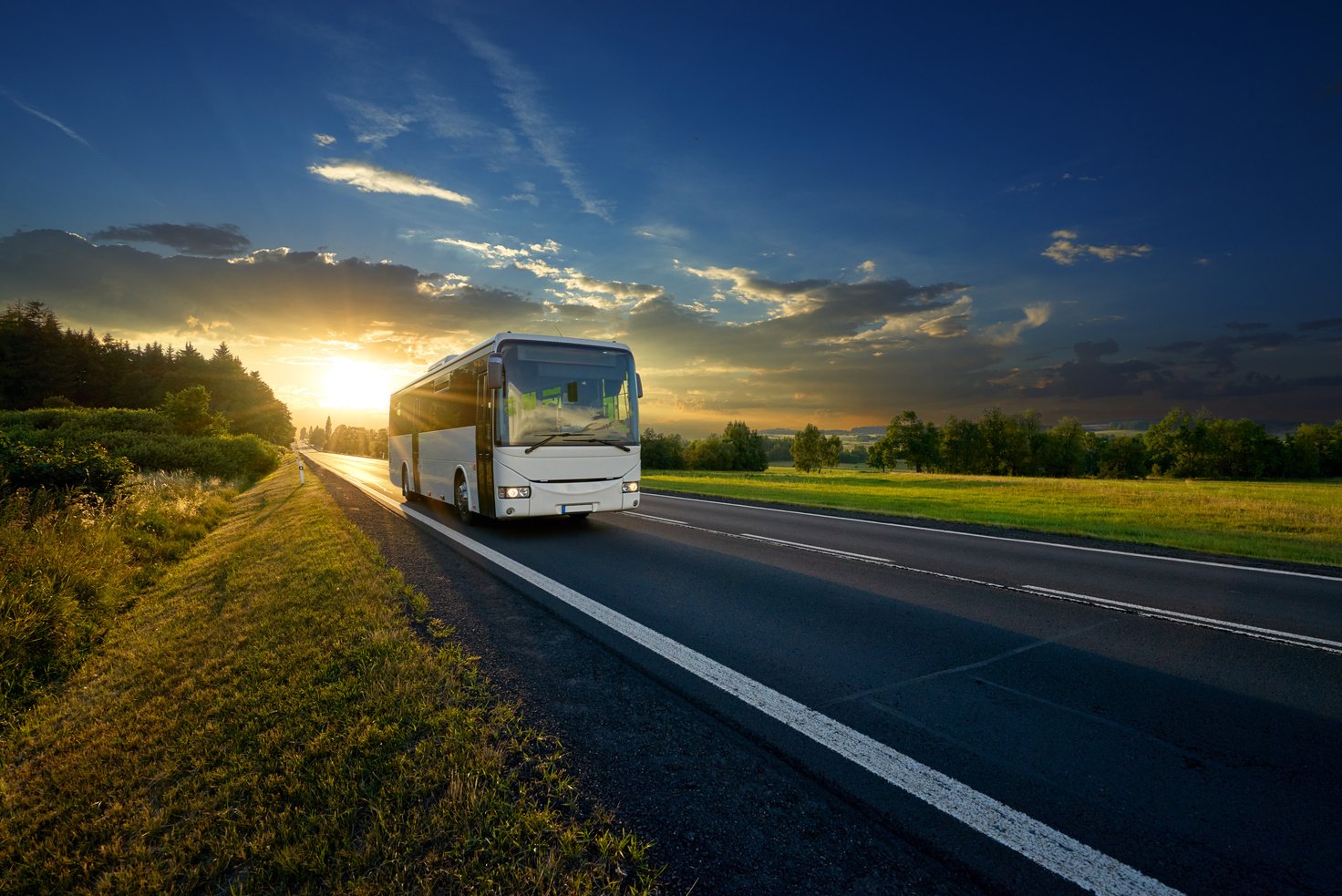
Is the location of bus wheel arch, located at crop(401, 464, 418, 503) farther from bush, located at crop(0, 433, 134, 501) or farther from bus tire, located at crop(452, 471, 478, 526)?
bush, located at crop(0, 433, 134, 501)

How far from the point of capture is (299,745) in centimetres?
319

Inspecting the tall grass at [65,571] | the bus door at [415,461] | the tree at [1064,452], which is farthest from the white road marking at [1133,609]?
the tree at [1064,452]

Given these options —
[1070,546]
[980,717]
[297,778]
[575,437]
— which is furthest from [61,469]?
[1070,546]

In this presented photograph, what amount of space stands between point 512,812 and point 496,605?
3661 millimetres

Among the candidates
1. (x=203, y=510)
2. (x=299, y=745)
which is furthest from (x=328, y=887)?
(x=203, y=510)

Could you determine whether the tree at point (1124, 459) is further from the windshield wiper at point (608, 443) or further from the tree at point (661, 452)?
the windshield wiper at point (608, 443)

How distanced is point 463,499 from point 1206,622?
449 inches

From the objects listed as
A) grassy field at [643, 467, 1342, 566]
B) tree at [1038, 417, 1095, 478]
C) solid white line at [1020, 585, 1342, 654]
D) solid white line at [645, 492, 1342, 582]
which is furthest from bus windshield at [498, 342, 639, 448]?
tree at [1038, 417, 1095, 478]

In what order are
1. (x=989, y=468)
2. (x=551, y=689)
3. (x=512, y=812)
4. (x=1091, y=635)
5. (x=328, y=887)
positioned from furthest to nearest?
(x=989, y=468) < (x=1091, y=635) < (x=551, y=689) < (x=512, y=812) < (x=328, y=887)

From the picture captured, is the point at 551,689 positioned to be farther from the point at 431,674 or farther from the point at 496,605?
the point at 496,605

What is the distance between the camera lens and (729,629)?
4.97 meters

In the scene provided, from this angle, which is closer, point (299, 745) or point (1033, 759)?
point (1033, 759)

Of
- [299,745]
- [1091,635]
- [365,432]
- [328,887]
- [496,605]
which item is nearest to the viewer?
[328,887]

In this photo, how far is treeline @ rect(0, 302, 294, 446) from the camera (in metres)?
46.2
